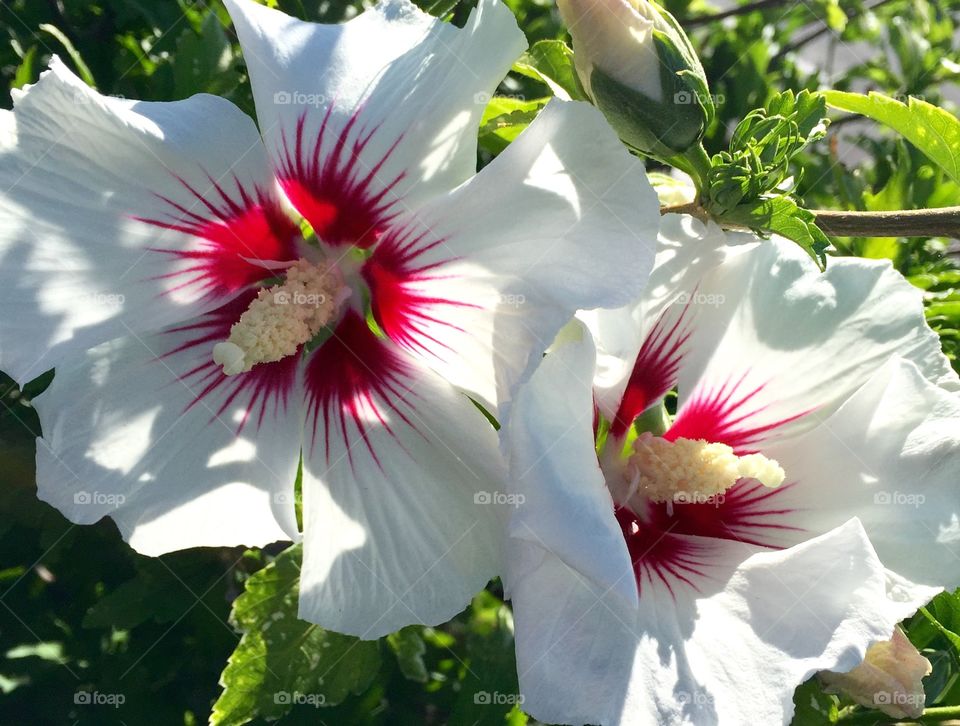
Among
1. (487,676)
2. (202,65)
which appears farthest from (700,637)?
(202,65)

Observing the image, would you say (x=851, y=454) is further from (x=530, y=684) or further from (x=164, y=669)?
(x=164, y=669)

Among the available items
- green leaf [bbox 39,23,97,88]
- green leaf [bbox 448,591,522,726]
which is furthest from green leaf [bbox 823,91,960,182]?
green leaf [bbox 39,23,97,88]

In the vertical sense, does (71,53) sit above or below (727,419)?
above

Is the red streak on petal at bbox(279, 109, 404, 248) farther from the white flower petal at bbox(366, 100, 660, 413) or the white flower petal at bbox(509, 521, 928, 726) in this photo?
the white flower petal at bbox(509, 521, 928, 726)

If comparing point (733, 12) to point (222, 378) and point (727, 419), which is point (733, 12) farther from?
point (222, 378)

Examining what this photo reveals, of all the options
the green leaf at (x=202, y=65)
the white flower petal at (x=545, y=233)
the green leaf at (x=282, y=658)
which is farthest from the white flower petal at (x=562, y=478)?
the green leaf at (x=202, y=65)

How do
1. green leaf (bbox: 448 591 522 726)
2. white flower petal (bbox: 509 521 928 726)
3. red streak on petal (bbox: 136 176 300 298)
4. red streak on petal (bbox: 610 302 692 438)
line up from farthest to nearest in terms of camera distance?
green leaf (bbox: 448 591 522 726)
red streak on petal (bbox: 610 302 692 438)
red streak on petal (bbox: 136 176 300 298)
white flower petal (bbox: 509 521 928 726)
